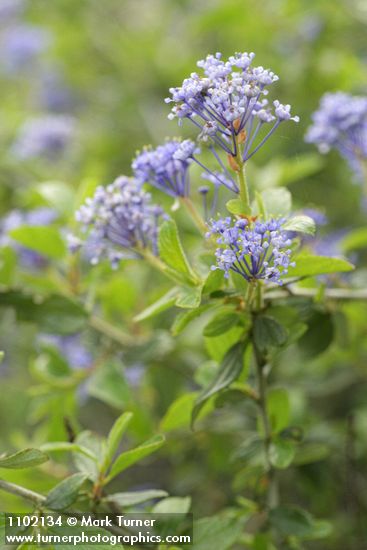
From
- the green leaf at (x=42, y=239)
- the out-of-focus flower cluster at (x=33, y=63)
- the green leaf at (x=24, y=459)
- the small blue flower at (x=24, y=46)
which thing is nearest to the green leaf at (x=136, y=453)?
the green leaf at (x=24, y=459)

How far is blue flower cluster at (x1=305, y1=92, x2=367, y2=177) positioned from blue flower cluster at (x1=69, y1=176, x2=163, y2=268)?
0.46 m

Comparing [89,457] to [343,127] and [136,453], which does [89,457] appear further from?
[343,127]

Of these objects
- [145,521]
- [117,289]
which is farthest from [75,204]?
[145,521]

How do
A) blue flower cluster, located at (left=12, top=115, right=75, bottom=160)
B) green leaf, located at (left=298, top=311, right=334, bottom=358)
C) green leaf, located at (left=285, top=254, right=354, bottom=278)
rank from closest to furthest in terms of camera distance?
green leaf, located at (left=285, top=254, right=354, bottom=278)
green leaf, located at (left=298, top=311, right=334, bottom=358)
blue flower cluster, located at (left=12, top=115, right=75, bottom=160)

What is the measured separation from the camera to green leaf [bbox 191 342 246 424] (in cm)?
119

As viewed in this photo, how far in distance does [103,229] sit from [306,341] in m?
0.49

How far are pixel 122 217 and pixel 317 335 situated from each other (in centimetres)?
49

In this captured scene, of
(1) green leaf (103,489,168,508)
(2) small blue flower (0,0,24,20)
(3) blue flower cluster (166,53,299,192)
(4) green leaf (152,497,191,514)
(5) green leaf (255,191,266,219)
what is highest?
(2) small blue flower (0,0,24,20)

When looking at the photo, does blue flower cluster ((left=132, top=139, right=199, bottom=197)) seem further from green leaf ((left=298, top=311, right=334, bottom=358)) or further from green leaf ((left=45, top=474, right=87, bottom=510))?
green leaf ((left=45, top=474, right=87, bottom=510))

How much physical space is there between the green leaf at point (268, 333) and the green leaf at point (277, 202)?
0.19m

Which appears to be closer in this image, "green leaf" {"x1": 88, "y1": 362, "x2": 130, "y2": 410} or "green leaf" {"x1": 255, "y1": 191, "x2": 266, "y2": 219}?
"green leaf" {"x1": 255, "y1": 191, "x2": 266, "y2": 219}

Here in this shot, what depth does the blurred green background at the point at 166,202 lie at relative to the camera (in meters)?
1.73

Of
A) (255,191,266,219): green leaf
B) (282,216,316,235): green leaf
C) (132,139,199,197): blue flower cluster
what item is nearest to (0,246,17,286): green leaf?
(132,139,199,197): blue flower cluster

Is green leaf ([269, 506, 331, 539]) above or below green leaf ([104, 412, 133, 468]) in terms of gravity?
below
